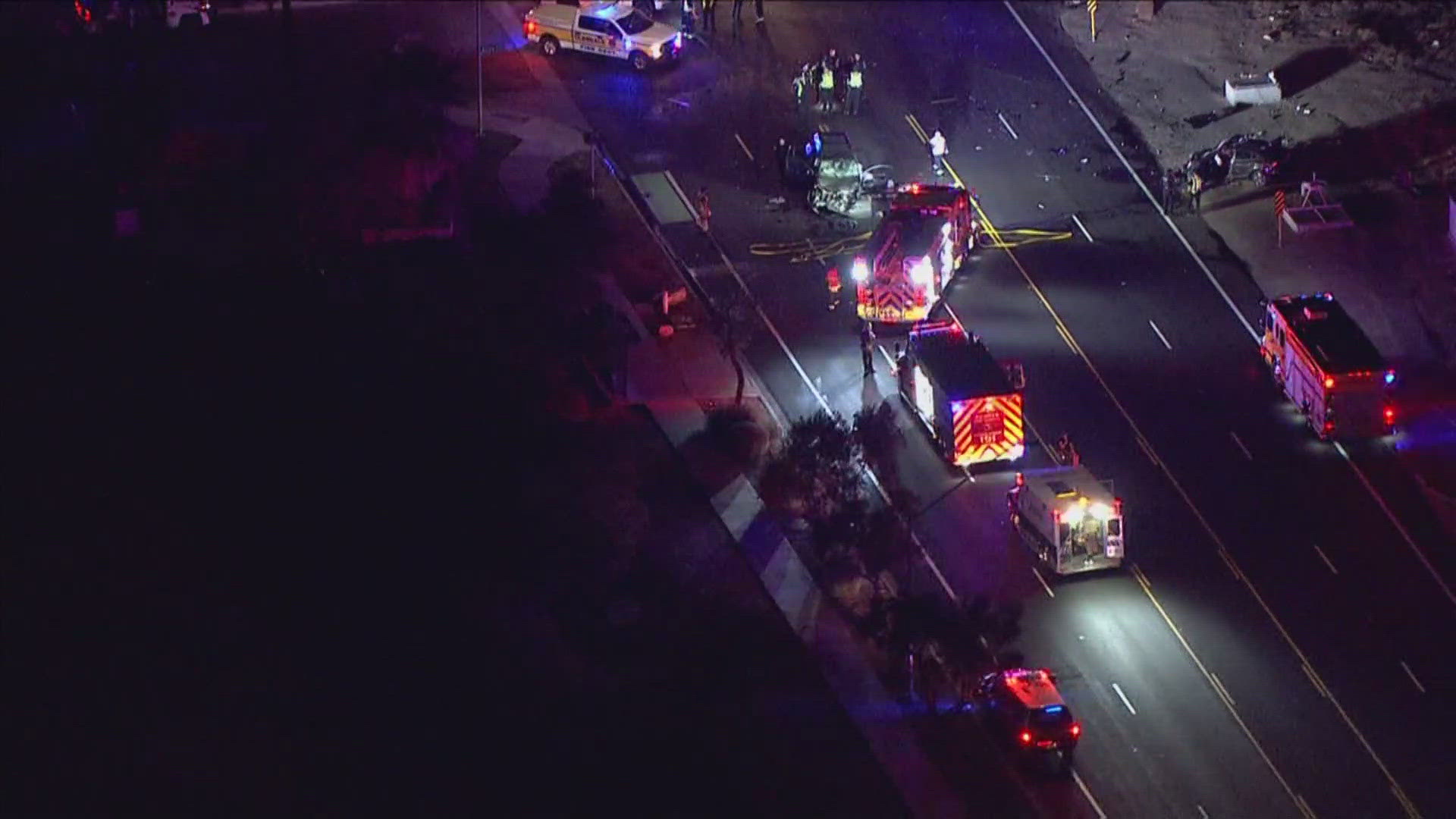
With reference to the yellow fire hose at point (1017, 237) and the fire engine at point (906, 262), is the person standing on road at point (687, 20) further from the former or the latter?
the fire engine at point (906, 262)

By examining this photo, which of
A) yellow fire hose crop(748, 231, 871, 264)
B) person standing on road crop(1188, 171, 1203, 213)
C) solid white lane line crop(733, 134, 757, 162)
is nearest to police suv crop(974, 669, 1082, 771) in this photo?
yellow fire hose crop(748, 231, 871, 264)

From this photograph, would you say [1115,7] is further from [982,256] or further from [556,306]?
[556,306]

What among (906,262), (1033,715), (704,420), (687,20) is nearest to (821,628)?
(1033,715)

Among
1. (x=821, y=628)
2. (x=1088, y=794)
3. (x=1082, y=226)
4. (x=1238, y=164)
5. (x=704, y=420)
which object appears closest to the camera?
(x=1088, y=794)

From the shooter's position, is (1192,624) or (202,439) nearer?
(1192,624)

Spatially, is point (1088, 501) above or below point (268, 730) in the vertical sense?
above

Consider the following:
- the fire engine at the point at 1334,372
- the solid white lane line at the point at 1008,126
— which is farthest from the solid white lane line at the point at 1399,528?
the solid white lane line at the point at 1008,126

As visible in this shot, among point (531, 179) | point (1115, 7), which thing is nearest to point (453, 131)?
point (531, 179)

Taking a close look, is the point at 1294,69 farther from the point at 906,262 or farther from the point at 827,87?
the point at 906,262
